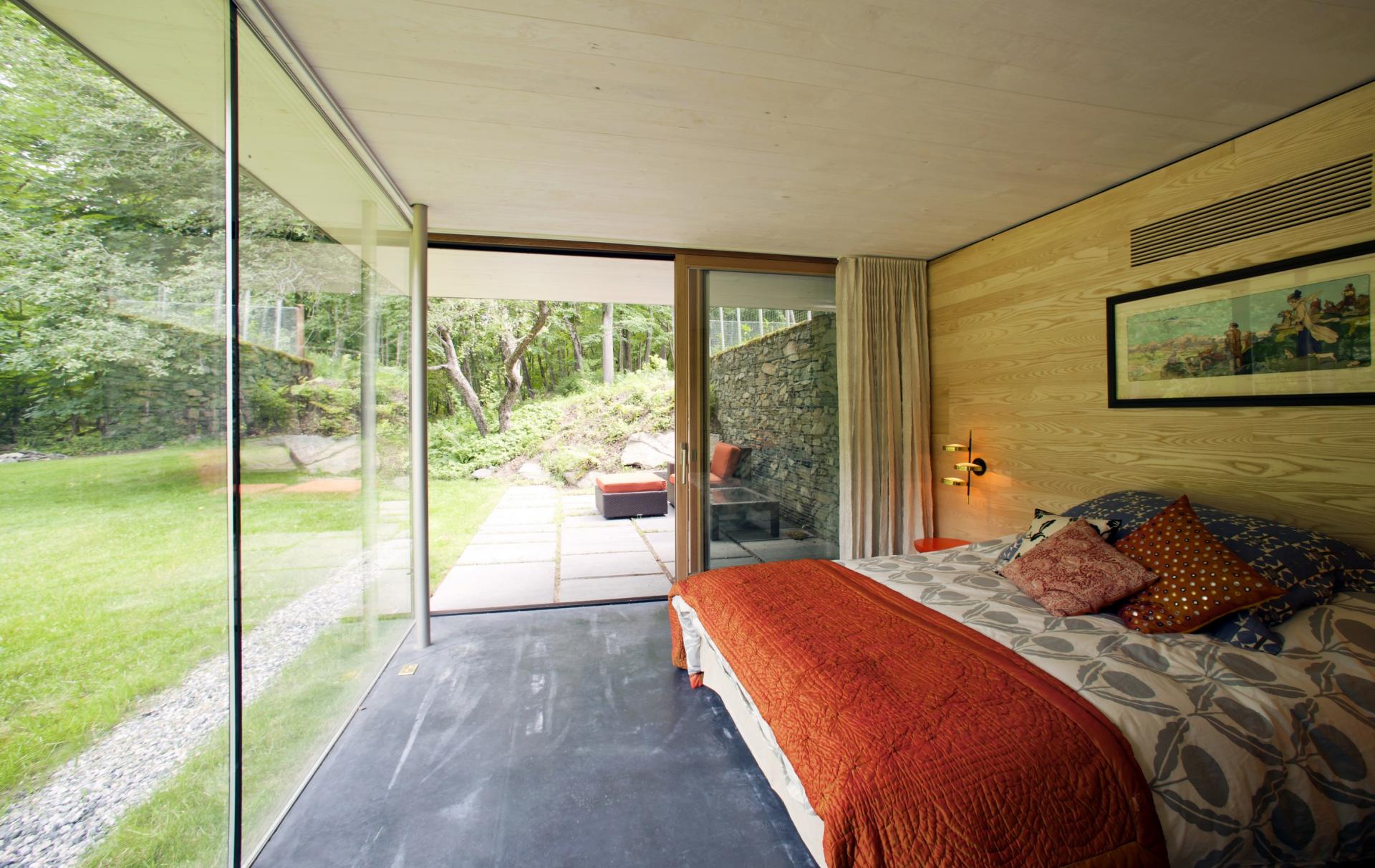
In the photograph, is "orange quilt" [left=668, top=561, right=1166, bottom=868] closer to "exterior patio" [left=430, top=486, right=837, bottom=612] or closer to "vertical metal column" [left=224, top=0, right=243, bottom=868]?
"vertical metal column" [left=224, top=0, right=243, bottom=868]

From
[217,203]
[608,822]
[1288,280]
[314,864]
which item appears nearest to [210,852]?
[314,864]

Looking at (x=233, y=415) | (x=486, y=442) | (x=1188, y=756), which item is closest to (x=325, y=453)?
(x=233, y=415)

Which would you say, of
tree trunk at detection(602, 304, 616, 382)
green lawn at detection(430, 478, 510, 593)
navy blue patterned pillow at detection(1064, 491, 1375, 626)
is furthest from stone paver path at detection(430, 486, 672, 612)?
tree trunk at detection(602, 304, 616, 382)

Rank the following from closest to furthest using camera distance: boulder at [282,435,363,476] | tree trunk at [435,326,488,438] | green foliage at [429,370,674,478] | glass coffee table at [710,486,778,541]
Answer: boulder at [282,435,363,476] < glass coffee table at [710,486,778,541] < green foliage at [429,370,674,478] < tree trunk at [435,326,488,438]

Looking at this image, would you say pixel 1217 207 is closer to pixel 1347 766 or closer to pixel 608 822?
pixel 1347 766

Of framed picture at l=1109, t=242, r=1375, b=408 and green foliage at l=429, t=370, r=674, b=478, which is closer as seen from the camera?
framed picture at l=1109, t=242, r=1375, b=408

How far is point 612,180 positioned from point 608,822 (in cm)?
260

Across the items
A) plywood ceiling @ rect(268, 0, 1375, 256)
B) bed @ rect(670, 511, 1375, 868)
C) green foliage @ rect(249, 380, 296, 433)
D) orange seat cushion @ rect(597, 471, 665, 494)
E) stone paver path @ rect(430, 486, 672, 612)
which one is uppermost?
plywood ceiling @ rect(268, 0, 1375, 256)

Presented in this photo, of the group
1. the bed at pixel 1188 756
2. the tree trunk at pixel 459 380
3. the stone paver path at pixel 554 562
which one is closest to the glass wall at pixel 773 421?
the stone paver path at pixel 554 562

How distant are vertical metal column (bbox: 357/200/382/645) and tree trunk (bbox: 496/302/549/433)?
843 cm

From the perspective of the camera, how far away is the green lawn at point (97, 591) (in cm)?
82

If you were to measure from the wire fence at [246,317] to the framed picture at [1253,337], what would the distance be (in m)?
3.46

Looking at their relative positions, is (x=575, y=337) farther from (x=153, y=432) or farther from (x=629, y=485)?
(x=153, y=432)

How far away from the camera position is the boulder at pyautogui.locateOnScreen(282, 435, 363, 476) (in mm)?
1807
